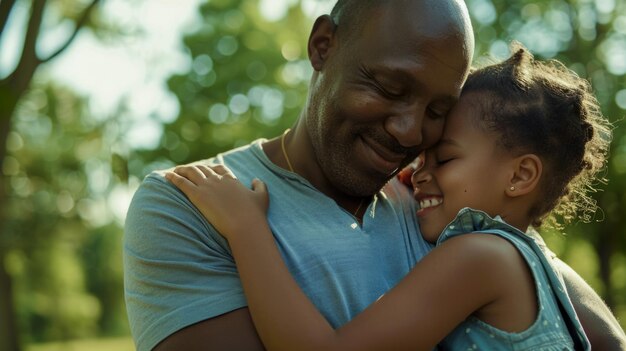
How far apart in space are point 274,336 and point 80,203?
81.7 feet

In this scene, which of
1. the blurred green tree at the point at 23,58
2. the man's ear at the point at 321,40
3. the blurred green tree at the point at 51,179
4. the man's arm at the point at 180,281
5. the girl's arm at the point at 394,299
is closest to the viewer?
the girl's arm at the point at 394,299

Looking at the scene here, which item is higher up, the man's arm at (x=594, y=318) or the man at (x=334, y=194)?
the man at (x=334, y=194)

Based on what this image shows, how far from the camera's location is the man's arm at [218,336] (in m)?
2.47

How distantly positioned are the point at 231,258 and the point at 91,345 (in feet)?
154

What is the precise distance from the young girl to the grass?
123 ft

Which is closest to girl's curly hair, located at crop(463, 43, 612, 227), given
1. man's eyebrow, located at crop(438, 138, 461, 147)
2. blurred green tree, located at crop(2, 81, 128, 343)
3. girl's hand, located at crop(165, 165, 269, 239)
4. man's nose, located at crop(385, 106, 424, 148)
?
man's eyebrow, located at crop(438, 138, 461, 147)

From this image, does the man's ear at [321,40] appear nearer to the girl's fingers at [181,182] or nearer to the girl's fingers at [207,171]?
the girl's fingers at [207,171]

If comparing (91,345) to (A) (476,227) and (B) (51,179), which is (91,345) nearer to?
(B) (51,179)

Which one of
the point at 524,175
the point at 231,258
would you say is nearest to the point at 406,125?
the point at 524,175

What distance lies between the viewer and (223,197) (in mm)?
2680

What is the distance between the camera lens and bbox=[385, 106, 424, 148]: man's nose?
2.79 metres

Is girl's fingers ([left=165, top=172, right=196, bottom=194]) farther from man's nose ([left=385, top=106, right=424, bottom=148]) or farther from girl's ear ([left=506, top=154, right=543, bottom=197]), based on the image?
girl's ear ([left=506, top=154, right=543, bottom=197])

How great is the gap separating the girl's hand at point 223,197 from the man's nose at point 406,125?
1.58 feet

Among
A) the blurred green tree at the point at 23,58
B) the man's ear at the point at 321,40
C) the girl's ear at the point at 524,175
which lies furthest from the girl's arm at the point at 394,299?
the blurred green tree at the point at 23,58
